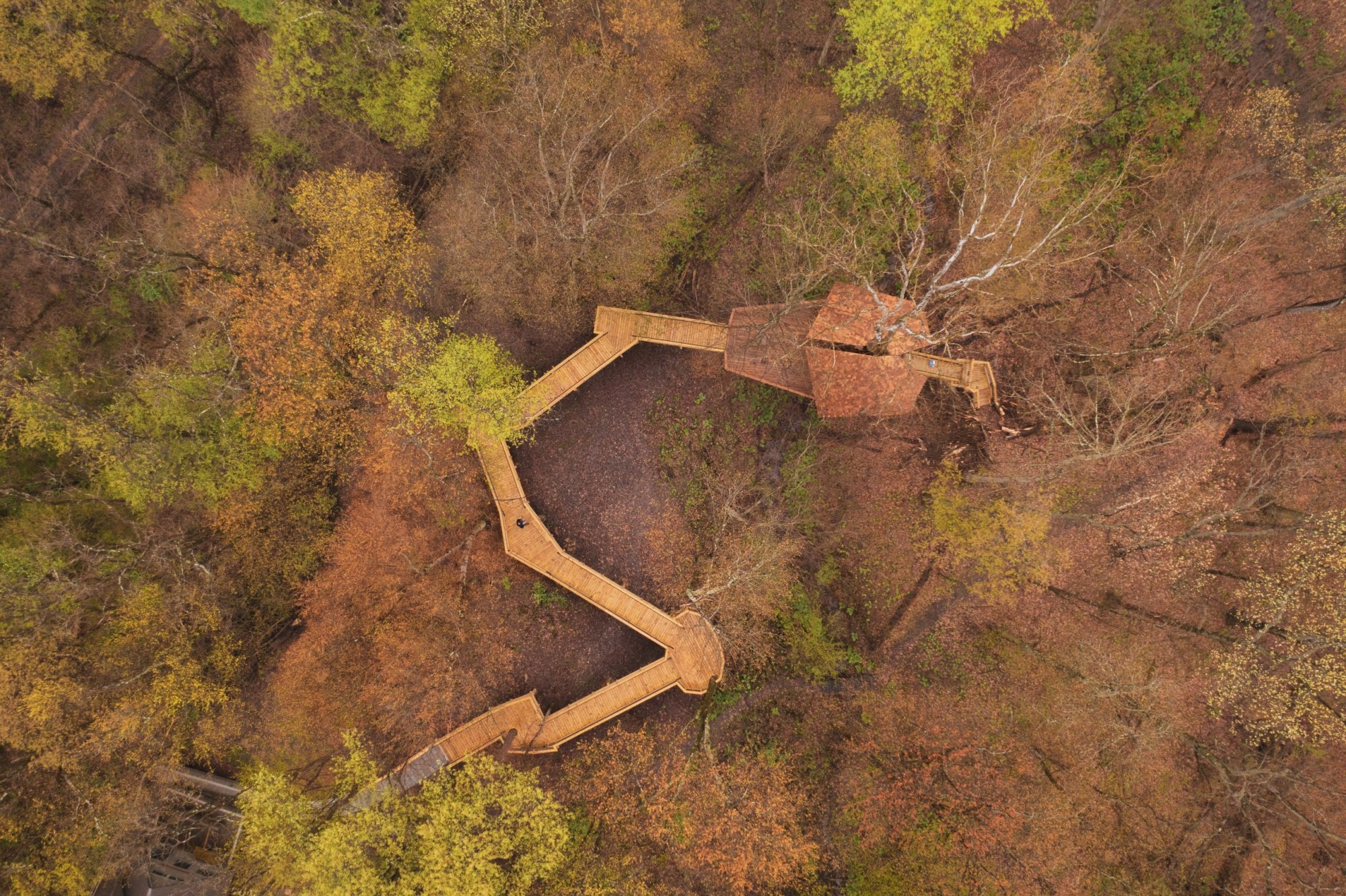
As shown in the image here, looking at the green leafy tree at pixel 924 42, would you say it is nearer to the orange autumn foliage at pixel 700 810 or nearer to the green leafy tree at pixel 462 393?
the green leafy tree at pixel 462 393

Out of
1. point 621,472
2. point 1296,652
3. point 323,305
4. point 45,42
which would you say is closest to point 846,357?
point 621,472

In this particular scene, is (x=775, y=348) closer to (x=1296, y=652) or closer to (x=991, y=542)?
(x=991, y=542)

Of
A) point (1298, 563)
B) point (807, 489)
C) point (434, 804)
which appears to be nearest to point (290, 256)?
point (434, 804)

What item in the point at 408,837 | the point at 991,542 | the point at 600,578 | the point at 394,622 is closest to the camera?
the point at 408,837

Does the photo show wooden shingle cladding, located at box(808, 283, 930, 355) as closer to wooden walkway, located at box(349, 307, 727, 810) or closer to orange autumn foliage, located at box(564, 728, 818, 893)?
wooden walkway, located at box(349, 307, 727, 810)

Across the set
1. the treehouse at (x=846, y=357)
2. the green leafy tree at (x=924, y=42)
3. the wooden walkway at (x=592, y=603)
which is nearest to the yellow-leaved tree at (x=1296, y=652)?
the treehouse at (x=846, y=357)

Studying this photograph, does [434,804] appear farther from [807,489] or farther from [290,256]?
[290,256]
